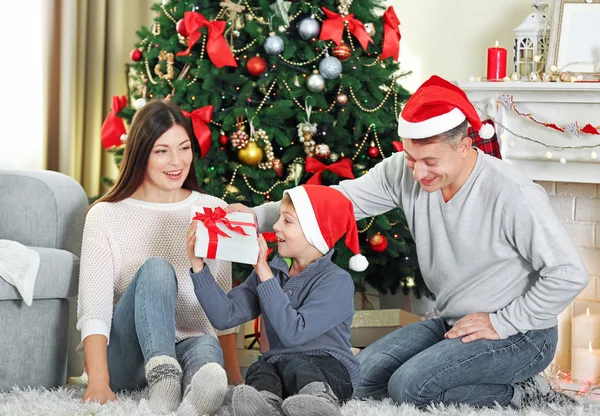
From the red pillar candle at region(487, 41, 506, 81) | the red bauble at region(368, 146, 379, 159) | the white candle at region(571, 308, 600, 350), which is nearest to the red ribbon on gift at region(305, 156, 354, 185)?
the red bauble at region(368, 146, 379, 159)

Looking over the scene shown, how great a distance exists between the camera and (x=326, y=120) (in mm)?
3039

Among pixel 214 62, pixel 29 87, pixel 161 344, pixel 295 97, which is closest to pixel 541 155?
pixel 295 97

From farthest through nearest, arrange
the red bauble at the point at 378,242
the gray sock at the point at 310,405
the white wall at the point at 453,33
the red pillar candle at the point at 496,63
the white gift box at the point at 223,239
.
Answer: the white wall at the point at 453,33 < the red pillar candle at the point at 496,63 < the red bauble at the point at 378,242 < the white gift box at the point at 223,239 < the gray sock at the point at 310,405

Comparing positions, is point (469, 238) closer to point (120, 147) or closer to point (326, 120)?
point (326, 120)

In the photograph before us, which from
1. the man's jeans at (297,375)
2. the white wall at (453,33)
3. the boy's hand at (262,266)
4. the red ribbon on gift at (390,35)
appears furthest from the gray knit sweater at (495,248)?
the white wall at (453,33)

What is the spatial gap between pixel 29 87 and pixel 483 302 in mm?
2301

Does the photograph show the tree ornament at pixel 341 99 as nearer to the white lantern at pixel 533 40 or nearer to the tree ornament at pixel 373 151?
the tree ornament at pixel 373 151

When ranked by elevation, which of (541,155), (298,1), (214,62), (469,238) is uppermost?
(298,1)

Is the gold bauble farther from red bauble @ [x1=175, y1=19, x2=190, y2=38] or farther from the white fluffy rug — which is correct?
the white fluffy rug

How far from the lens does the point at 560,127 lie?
10.1 ft

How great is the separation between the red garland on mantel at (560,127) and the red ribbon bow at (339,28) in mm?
552

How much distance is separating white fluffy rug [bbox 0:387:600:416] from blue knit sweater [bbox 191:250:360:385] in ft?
0.41

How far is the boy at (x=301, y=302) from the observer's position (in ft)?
6.73

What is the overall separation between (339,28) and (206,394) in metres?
1.52
